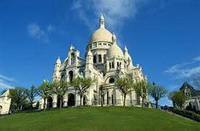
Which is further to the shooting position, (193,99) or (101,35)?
(101,35)

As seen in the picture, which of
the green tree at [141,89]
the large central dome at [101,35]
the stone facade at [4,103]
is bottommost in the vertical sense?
the stone facade at [4,103]

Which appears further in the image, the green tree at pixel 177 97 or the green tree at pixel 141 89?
the green tree at pixel 177 97

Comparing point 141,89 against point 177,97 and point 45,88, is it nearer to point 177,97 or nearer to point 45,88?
point 177,97

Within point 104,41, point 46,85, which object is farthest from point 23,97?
point 104,41

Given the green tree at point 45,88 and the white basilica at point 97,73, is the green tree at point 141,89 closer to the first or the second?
the white basilica at point 97,73

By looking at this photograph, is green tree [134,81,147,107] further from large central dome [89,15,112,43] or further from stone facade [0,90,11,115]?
stone facade [0,90,11,115]

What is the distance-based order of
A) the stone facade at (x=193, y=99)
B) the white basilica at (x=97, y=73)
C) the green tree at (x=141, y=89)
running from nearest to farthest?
the green tree at (x=141, y=89)
the white basilica at (x=97, y=73)
the stone facade at (x=193, y=99)

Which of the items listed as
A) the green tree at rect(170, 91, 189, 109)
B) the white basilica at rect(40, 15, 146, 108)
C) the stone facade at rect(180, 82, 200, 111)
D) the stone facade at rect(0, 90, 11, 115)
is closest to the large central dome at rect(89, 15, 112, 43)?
the white basilica at rect(40, 15, 146, 108)

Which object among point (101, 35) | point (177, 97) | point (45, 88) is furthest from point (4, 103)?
point (177, 97)

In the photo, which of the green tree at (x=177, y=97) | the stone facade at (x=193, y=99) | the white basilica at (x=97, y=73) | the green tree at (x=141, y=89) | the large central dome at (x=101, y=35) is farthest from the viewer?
the large central dome at (x=101, y=35)

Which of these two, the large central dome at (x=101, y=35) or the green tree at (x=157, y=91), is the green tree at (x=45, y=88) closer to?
the green tree at (x=157, y=91)

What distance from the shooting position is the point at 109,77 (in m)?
83.9

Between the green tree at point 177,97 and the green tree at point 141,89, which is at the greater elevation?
the green tree at point 141,89

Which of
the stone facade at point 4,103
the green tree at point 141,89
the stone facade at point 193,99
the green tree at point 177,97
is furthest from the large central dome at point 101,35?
the stone facade at point 4,103
